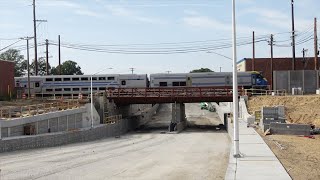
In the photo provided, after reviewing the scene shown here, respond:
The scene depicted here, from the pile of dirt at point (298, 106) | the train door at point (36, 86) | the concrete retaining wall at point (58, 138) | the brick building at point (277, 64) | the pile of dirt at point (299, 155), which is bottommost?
the concrete retaining wall at point (58, 138)

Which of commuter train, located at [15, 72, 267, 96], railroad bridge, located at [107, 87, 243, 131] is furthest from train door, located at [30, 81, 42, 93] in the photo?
railroad bridge, located at [107, 87, 243, 131]

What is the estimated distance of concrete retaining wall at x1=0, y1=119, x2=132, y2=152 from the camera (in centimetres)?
3244

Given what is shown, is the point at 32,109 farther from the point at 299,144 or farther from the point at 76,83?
the point at 76,83

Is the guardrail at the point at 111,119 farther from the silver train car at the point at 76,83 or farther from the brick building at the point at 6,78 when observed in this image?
the silver train car at the point at 76,83

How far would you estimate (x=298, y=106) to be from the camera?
2063 inches

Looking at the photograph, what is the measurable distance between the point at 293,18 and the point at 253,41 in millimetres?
15508

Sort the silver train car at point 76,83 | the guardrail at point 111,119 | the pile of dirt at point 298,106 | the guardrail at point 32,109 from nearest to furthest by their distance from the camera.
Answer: the guardrail at point 32,109 < the pile of dirt at point 298,106 < the guardrail at point 111,119 < the silver train car at point 76,83

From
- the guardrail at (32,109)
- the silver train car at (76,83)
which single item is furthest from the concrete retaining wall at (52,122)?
the silver train car at (76,83)

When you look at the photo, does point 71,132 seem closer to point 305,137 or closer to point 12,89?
point 305,137

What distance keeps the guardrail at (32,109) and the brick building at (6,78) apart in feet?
43.7

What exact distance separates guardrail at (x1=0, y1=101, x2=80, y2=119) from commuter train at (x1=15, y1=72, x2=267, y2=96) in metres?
22.2

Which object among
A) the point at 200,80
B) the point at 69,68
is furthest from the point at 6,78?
the point at 69,68

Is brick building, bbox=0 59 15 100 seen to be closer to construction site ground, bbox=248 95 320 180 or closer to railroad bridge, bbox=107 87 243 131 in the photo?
railroad bridge, bbox=107 87 243 131

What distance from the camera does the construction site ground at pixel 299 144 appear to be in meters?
18.3
